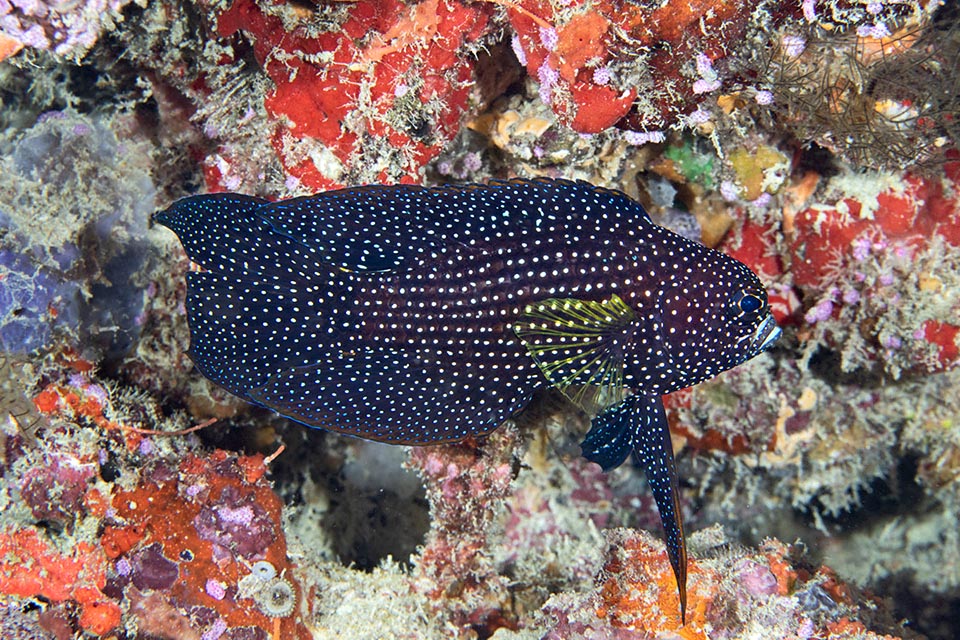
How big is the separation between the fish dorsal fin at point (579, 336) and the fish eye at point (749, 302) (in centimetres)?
69

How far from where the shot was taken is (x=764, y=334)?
3699 millimetres

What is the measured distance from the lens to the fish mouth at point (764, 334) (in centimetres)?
369

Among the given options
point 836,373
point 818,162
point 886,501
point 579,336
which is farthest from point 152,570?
point 886,501

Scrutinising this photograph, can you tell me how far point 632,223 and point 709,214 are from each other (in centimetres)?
151

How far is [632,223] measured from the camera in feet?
11.8

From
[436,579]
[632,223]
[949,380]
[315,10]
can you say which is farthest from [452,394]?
[949,380]

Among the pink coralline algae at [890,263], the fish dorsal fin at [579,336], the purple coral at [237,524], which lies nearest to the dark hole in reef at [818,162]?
the pink coralline algae at [890,263]

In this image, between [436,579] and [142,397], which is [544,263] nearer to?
[436,579]

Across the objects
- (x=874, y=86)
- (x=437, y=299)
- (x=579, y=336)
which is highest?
(x=874, y=86)

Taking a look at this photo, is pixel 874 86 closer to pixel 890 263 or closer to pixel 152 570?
pixel 890 263

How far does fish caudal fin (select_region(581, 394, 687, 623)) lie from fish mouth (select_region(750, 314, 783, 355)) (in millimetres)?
686

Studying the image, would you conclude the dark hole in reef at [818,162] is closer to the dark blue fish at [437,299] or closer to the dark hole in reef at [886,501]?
the dark blue fish at [437,299]

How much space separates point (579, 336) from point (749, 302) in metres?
1.12

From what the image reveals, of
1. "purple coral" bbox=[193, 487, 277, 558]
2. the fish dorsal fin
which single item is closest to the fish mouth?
the fish dorsal fin
